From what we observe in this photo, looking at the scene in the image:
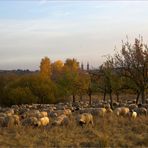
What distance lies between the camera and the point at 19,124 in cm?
2097

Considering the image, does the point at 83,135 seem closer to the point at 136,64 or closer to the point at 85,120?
the point at 85,120

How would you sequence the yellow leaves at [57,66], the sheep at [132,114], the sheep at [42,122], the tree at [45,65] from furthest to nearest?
the yellow leaves at [57,66], the tree at [45,65], the sheep at [132,114], the sheep at [42,122]

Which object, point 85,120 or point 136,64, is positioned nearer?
point 85,120

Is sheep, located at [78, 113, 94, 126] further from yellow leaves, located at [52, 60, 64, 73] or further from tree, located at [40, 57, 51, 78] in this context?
yellow leaves, located at [52, 60, 64, 73]

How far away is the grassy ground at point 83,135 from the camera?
15.1m

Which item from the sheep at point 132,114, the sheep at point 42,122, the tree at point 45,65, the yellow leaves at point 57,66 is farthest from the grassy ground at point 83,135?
the yellow leaves at point 57,66

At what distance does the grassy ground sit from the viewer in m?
15.1

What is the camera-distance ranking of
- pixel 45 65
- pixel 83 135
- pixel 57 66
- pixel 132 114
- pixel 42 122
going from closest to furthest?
pixel 83 135, pixel 42 122, pixel 132 114, pixel 45 65, pixel 57 66

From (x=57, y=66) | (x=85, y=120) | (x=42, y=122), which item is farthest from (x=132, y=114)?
(x=57, y=66)

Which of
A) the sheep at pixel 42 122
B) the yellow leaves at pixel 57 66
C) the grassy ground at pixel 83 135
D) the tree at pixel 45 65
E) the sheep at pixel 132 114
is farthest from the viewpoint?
the yellow leaves at pixel 57 66

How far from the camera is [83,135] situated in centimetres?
1728

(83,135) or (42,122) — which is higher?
(42,122)

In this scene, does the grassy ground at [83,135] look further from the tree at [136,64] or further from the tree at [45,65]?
the tree at [45,65]

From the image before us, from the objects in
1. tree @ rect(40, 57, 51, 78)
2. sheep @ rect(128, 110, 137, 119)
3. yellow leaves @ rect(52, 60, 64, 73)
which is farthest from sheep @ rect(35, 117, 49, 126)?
yellow leaves @ rect(52, 60, 64, 73)
